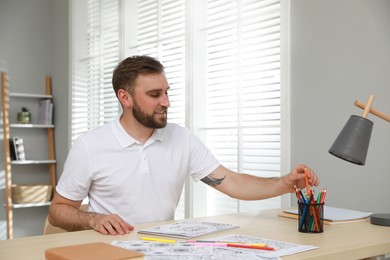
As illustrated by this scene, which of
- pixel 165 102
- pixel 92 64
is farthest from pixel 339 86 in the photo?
pixel 92 64

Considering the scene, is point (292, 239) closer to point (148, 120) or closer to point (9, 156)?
point (148, 120)

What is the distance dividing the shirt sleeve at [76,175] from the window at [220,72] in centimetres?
112

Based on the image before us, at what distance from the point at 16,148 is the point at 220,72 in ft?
7.87

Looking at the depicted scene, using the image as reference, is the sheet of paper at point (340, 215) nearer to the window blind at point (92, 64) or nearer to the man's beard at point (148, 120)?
the man's beard at point (148, 120)

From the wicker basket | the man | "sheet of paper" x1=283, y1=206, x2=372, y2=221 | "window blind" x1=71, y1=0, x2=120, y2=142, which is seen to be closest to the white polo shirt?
the man

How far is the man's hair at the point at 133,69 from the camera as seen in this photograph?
2186 millimetres

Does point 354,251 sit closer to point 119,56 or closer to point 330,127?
point 330,127

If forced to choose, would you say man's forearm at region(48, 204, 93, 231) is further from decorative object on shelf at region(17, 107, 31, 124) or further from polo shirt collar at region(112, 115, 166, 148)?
decorative object on shelf at region(17, 107, 31, 124)

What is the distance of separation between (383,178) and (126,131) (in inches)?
44.4

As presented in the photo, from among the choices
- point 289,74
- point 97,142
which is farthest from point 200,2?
point 97,142

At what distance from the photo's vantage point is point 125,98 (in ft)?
7.33

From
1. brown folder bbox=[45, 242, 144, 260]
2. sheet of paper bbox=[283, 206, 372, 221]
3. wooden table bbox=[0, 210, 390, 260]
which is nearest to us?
brown folder bbox=[45, 242, 144, 260]

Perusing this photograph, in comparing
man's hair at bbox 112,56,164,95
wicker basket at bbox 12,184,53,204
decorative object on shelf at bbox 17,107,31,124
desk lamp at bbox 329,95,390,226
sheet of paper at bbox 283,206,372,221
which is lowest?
A: wicker basket at bbox 12,184,53,204

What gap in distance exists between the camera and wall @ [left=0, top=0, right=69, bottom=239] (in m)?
4.85
